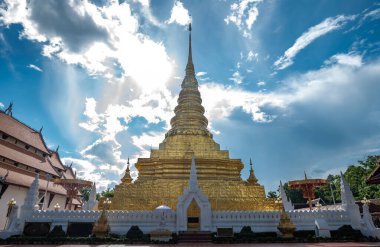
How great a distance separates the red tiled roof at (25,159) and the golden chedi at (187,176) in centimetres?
993

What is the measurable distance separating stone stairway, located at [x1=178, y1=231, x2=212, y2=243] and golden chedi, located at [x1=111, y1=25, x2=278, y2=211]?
3.90 meters

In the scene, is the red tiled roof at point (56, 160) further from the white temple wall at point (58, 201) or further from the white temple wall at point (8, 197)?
the white temple wall at point (8, 197)

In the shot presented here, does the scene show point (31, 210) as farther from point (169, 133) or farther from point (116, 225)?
point (169, 133)

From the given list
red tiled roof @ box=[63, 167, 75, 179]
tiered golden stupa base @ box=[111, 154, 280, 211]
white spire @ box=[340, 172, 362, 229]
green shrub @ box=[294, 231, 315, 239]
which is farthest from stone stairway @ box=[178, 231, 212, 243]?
red tiled roof @ box=[63, 167, 75, 179]

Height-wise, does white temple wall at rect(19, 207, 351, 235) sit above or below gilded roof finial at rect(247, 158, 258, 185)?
below

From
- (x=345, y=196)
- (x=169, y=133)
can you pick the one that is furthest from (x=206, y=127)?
(x=345, y=196)

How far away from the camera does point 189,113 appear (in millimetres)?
26609

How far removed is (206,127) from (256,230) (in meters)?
13.6

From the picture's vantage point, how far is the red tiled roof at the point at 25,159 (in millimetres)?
22534

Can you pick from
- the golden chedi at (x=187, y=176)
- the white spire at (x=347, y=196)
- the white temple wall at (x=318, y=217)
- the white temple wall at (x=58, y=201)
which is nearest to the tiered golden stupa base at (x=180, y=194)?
the golden chedi at (x=187, y=176)

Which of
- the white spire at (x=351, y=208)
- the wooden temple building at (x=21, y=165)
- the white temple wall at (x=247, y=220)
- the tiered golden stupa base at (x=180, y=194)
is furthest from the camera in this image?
the wooden temple building at (x=21, y=165)

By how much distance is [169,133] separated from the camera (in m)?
25.3

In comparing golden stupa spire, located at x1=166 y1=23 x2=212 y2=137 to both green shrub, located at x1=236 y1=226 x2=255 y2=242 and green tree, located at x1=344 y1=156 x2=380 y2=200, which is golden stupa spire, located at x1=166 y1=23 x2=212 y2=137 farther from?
green tree, located at x1=344 y1=156 x2=380 y2=200

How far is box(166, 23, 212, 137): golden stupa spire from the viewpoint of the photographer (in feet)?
81.8
